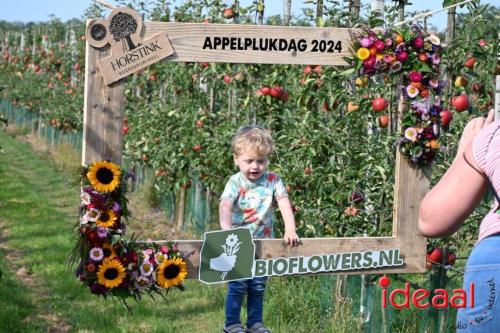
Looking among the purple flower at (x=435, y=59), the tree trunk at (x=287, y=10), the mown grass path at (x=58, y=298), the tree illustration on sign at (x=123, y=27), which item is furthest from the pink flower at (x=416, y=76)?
the tree trunk at (x=287, y=10)

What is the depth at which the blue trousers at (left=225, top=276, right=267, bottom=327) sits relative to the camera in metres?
4.05

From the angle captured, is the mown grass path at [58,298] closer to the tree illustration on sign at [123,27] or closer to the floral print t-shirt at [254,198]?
the floral print t-shirt at [254,198]

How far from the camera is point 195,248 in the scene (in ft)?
13.1

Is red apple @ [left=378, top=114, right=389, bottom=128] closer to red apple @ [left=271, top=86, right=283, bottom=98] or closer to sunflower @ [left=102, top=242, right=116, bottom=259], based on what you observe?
Result: red apple @ [left=271, top=86, right=283, bottom=98]

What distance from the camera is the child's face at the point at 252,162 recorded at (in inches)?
156

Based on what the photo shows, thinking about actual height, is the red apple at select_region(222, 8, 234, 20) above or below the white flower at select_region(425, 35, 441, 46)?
above

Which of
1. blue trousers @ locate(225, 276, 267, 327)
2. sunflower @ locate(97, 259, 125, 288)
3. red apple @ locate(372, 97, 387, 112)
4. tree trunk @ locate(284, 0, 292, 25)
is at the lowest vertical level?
blue trousers @ locate(225, 276, 267, 327)

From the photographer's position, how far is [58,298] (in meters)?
6.04

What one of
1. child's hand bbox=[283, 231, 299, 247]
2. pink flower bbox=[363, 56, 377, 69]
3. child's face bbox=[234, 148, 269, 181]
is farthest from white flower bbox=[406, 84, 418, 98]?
child's hand bbox=[283, 231, 299, 247]

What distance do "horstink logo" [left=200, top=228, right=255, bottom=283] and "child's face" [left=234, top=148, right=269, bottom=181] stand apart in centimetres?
28

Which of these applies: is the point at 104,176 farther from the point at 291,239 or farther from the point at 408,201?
the point at 408,201

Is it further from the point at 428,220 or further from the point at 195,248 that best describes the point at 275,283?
the point at 428,220

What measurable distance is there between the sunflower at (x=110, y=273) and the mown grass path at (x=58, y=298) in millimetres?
250

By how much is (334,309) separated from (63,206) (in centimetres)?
611
